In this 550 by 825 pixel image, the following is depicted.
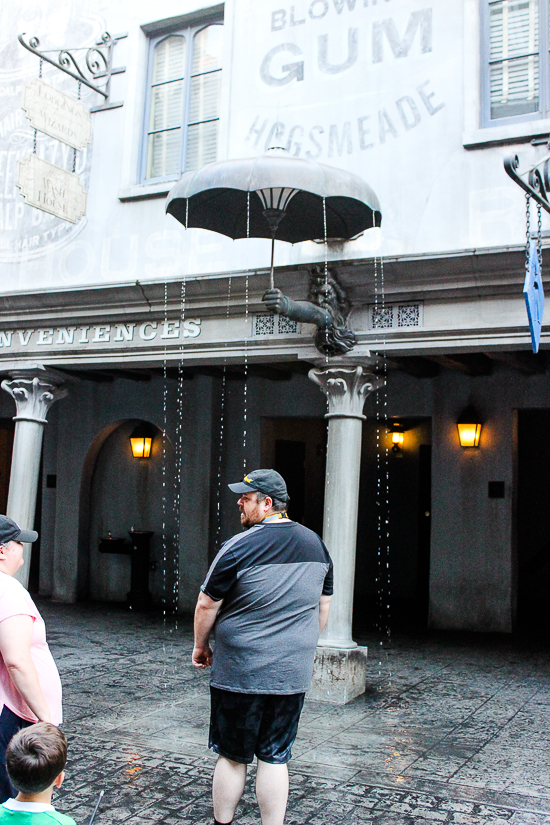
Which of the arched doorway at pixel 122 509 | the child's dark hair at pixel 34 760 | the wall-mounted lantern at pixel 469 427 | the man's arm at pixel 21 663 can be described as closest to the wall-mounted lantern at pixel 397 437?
the wall-mounted lantern at pixel 469 427

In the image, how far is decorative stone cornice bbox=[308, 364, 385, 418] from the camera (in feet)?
25.0

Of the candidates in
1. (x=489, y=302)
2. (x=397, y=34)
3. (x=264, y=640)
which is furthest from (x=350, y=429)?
(x=264, y=640)

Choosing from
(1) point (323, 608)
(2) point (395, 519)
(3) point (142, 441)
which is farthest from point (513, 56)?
(2) point (395, 519)

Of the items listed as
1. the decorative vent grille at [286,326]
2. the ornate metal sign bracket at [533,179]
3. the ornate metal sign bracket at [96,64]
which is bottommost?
the decorative vent grille at [286,326]

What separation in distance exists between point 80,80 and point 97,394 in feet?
17.7

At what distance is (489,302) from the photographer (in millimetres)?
7055

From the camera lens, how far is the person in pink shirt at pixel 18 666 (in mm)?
3080

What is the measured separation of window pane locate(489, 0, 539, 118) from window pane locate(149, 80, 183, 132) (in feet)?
11.4

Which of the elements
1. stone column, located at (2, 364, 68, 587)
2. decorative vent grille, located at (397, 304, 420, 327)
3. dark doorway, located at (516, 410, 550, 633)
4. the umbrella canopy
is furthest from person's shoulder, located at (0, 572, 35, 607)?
dark doorway, located at (516, 410, 550, 633)

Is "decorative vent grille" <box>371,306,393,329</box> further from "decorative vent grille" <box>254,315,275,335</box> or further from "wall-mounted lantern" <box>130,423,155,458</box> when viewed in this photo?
"wall-mounted lantern" <box>130,423,155,458</box>

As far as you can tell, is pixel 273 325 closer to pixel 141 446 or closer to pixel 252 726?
pixel 252 726

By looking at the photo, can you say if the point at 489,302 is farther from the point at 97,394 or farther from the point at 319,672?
the point at 97,394

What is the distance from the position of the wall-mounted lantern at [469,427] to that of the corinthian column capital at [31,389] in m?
5.17

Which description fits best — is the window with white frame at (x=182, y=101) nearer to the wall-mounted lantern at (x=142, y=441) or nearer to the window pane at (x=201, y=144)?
the window pane at (x=201, y=144)
